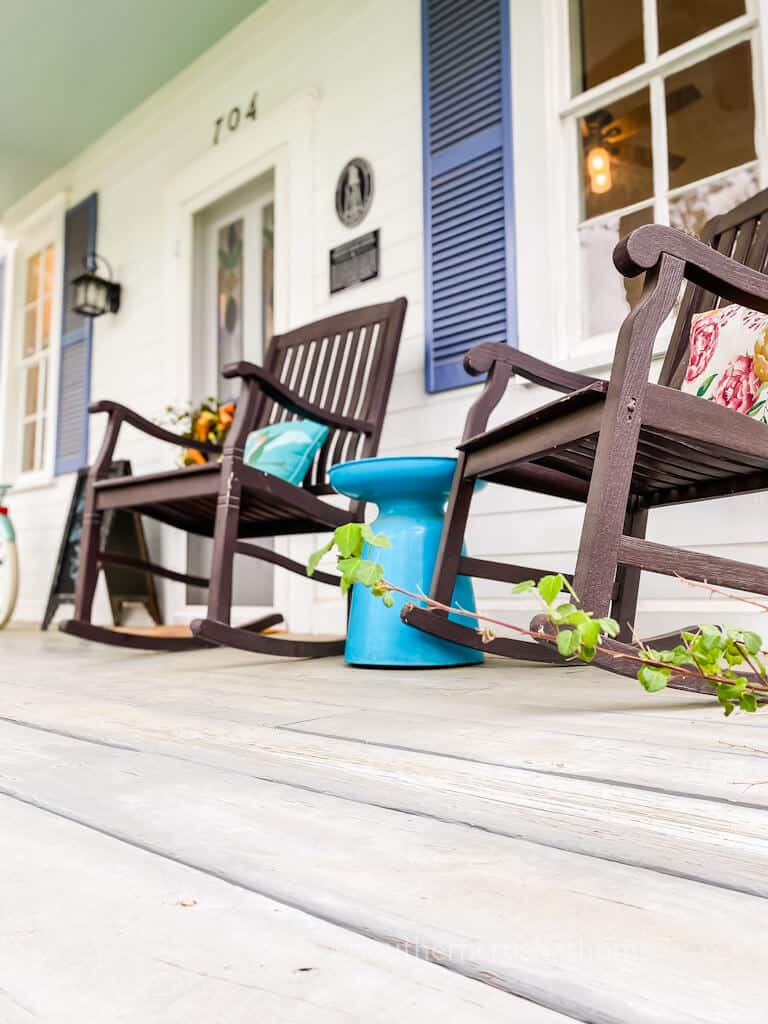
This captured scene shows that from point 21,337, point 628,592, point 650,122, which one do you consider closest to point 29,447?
point 21,337

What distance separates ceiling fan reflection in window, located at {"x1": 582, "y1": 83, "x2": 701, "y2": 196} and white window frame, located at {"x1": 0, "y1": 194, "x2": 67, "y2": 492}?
2.96m

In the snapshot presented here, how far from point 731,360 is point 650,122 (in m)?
0.93

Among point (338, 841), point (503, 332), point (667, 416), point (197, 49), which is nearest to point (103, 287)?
point (197, 49)

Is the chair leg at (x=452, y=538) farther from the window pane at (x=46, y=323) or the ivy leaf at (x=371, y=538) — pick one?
the window pane at (x=46, y=323)

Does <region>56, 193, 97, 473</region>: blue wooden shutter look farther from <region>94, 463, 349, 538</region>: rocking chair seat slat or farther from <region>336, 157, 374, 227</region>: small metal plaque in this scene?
<region>94, 463, 349, 538</region>: rocking chair seat slat

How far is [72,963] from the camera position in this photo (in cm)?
33

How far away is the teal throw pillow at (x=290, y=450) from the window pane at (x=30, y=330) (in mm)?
2909

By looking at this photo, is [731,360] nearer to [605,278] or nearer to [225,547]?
[605,278]

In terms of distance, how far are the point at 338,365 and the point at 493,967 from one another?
2.12m

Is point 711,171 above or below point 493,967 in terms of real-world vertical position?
above

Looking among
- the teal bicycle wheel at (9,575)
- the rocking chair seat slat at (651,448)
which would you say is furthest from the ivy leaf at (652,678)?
the teal bicycle wheel at (9,575)

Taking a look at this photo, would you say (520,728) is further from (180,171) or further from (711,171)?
(180,171)

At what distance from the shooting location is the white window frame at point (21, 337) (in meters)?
4.26

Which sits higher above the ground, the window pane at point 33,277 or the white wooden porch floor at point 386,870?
the window pane at point 33,277
